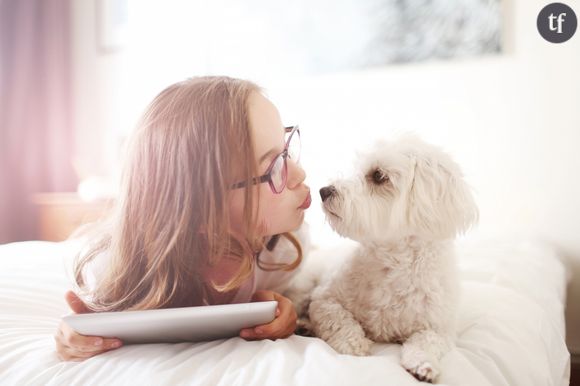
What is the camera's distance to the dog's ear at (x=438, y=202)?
3.48ft

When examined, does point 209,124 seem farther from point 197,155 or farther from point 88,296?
point 88,296

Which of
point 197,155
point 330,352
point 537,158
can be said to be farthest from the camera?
point 537,158

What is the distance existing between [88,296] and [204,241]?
27 cm

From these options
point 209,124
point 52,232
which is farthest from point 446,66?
point 52,232

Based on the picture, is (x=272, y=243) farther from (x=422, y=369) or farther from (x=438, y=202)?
(x=422, y=369)

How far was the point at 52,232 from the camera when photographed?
3213 millimetres

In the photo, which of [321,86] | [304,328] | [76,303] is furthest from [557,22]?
[76,303]

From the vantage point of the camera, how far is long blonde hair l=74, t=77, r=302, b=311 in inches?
39.1

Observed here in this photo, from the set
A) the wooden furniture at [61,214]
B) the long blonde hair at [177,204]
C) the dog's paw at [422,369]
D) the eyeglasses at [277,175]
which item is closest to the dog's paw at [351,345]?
the dog's paw at [422,369]

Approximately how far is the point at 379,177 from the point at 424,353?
44 centimetres

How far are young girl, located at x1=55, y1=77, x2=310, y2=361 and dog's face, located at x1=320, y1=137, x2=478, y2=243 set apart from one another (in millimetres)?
152

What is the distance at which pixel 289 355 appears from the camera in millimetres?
811

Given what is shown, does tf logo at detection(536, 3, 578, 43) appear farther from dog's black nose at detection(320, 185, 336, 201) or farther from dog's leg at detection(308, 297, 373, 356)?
dog's leg at detection(308, 297, 373, 356)

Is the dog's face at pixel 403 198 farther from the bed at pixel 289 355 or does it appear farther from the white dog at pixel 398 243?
the bed at pixel 289 355
